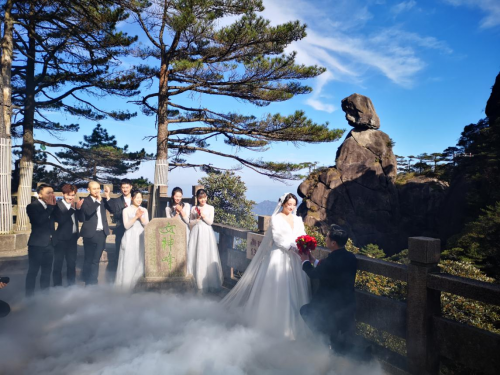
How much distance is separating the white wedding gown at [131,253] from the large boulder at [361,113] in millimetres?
27052

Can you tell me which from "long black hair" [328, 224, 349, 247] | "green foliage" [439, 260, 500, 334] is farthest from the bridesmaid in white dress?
"green foliage" [439, 260, 500, 334]

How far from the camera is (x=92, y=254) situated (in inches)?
271

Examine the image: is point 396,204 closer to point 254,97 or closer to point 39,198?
point 254,97

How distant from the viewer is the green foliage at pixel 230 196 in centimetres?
1531

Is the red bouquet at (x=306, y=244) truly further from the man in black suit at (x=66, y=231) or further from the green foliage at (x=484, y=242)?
the green foliage at (x=484, y=242)

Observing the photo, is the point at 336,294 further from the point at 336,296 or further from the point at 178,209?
the point at 178,209

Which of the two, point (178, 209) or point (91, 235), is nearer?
point (91, 235)

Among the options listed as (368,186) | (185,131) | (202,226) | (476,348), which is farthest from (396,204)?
(476,348)

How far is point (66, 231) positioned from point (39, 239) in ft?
1.60

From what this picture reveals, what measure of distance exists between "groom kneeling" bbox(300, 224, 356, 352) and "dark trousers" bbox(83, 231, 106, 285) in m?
Answer: 4.52

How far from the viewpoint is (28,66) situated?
1602 centimetres

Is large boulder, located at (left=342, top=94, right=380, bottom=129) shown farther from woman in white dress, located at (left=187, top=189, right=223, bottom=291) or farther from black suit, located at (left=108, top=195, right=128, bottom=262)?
black suit, located at (left=108, top=195, right=128, bottom=262)

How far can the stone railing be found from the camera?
3346 mm

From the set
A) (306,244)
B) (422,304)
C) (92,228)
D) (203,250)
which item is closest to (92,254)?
(92,228)
